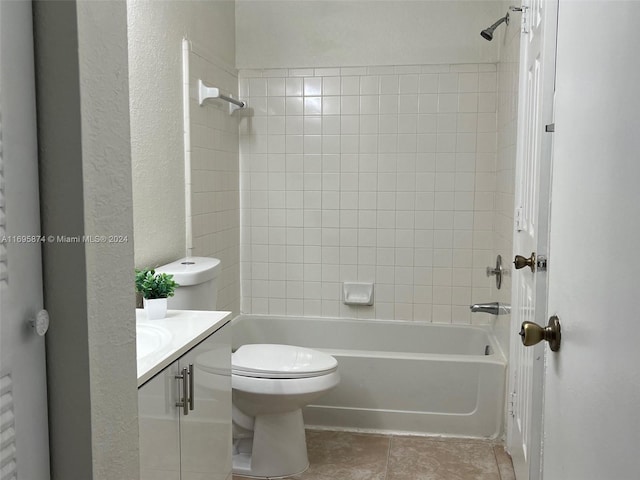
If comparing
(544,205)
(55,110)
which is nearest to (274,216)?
(544,205)

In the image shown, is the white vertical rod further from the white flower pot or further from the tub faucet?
the tub faucet

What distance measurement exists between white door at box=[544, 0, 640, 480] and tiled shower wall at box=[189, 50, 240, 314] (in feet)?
7.28

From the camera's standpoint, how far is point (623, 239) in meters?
0.77

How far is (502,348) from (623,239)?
2512 mm

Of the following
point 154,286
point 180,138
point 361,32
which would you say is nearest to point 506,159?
point 361,32

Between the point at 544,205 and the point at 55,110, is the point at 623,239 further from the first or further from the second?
the point at 544,205

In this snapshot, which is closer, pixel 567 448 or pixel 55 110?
pixel 55 110

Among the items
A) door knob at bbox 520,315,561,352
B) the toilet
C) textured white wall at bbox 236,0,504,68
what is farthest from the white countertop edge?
textured white wall at bbox 236,0,504,68

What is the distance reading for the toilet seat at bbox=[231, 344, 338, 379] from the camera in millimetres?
2645

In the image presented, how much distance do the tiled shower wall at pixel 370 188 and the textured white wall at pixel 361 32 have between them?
0.07 m

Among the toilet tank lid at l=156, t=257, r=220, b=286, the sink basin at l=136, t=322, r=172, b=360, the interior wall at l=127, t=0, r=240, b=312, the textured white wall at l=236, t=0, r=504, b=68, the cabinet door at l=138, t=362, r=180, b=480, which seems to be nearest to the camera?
the cabinet door at l=138, t=362, r=180, b=480

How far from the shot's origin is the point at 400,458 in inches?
113

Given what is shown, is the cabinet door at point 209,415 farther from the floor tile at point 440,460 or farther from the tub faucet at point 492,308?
the tub faucet at point 492,308

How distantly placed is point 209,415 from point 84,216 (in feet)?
4.04
